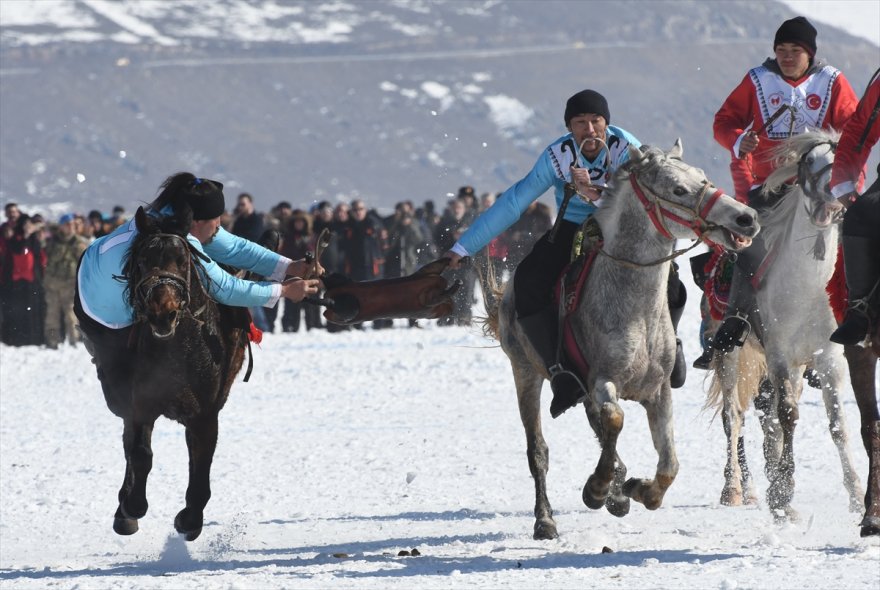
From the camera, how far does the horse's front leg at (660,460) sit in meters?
7.36

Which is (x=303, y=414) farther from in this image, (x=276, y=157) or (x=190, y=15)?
(x=190, y=15)

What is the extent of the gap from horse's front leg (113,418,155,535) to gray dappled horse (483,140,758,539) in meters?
2.20

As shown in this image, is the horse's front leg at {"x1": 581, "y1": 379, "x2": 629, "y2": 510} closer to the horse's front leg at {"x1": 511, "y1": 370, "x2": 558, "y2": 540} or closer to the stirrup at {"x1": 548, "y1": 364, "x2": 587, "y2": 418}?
the stirrup at {"x1": 548, "y1": 364, "x2": 587, "y2": 418}

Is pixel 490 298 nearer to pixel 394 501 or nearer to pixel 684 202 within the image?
pixel 394 501

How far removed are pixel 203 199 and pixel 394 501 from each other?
2.88 metres

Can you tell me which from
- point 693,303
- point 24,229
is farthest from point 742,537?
point 693,303

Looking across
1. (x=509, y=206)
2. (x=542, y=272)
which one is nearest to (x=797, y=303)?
(x=542, y=272)

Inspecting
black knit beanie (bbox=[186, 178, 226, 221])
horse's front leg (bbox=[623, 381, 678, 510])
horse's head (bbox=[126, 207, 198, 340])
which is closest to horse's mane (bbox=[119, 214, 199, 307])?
horse's head (bbox=[126, 207, 198, 340])

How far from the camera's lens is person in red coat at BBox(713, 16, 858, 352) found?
28.4 ft

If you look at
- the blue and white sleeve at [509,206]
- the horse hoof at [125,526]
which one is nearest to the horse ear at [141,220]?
the horse hoof at [125,526]

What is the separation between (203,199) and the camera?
7.56 metres

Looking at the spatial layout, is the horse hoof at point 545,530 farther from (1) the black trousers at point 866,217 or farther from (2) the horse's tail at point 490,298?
(1) the black trousers at point 866,217

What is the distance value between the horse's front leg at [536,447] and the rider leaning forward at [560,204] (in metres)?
0.51

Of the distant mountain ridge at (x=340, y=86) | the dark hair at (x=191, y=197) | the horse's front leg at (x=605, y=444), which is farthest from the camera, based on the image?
the distant mountain ridge at (x=340, y=86)
